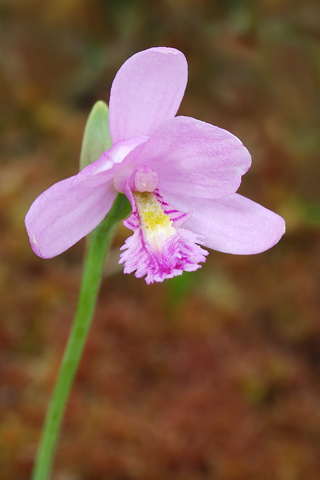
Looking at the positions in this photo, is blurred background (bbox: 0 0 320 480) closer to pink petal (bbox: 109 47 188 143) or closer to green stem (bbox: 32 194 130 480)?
green stem (bbox: 32 194 130 480)

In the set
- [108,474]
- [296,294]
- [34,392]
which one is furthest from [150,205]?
[296,294]

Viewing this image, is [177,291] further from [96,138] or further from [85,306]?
[96,138]

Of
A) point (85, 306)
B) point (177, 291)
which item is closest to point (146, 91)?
point (85, 306)

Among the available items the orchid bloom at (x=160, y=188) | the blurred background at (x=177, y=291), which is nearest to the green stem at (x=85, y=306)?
the orchid bloom at (x=160, y=188)

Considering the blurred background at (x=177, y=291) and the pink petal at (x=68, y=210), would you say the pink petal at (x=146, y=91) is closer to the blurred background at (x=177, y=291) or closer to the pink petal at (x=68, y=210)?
the pink petal at (x=68, y=210)

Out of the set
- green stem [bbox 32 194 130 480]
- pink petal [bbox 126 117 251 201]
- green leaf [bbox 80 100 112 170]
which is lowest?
green stem [bbox 32 194 130 480]

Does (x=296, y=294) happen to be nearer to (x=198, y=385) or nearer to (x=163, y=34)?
(x=198, y=385)

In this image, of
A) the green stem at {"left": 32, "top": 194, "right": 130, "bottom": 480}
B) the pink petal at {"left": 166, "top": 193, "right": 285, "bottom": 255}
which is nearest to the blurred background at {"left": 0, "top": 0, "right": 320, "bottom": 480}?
the green stem at {"left": 32, "top": 194, "right": 130, "bottom": 480}

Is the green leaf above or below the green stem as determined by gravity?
above
